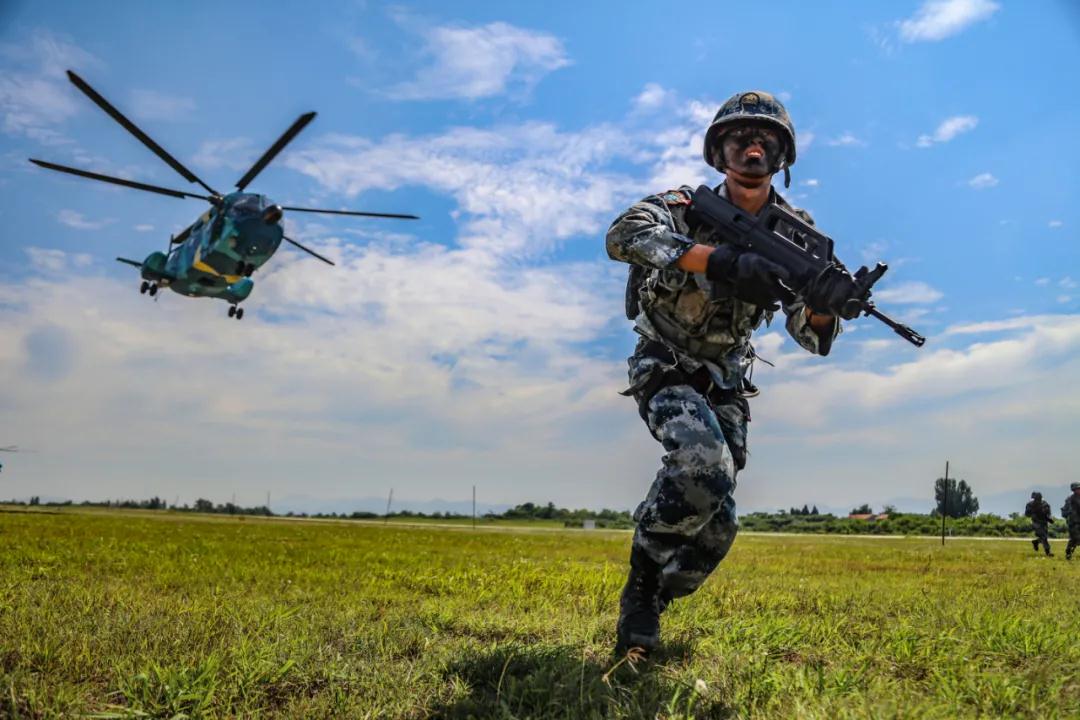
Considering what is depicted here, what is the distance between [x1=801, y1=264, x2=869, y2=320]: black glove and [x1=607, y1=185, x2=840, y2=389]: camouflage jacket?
13 cm

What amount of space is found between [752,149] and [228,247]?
2270cm

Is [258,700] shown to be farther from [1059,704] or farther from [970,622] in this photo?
[970,622]

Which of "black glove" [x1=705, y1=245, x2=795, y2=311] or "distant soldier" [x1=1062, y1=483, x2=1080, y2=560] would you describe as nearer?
"black glove" [x1=705, y1=245, x2=795, y2=311]

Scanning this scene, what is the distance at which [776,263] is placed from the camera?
3.80 metres

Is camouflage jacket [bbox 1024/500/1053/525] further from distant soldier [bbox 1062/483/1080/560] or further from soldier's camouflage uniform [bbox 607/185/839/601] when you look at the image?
soldier's camouflage uniform [bbox 607/185/839/601]

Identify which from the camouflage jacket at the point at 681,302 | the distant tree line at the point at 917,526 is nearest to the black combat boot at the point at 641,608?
the camouflage jacket at the point at 681,302

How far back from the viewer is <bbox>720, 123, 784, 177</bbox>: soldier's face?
413 cm

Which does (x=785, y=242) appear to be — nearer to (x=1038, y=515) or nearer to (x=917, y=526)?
(x=1038, y=515)

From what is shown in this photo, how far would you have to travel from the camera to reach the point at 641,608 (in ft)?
11.9

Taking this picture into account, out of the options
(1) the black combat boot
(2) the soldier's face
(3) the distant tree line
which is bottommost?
(3) the distant tree line

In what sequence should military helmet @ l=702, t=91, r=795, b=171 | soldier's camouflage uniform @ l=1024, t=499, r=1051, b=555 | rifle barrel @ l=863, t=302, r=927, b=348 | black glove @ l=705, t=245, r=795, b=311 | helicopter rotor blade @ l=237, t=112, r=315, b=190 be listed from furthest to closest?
helicopter rotor blade @ l=237, t=112, r=315, b=190 < soldier's camouflage uniform @ l=1024, t=499, r=1051, b=555 < military helmet @ l=702, t=91, r=795, b=171 < rifle barrel @ l=863, t=302, r=927, b=348 < black glove @ l=705, t=245, r=795, b=311

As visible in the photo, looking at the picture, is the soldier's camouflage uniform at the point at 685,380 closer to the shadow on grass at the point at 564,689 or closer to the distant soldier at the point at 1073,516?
the shadow on grass at the point at 564,689

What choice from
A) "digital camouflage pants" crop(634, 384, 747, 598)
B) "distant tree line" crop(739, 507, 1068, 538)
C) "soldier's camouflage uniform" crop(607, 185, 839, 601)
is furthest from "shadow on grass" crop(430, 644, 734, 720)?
"distant tree line" crop(739, 507, 1068, 538)

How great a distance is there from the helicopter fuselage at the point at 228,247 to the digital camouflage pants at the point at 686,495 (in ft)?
73.5
